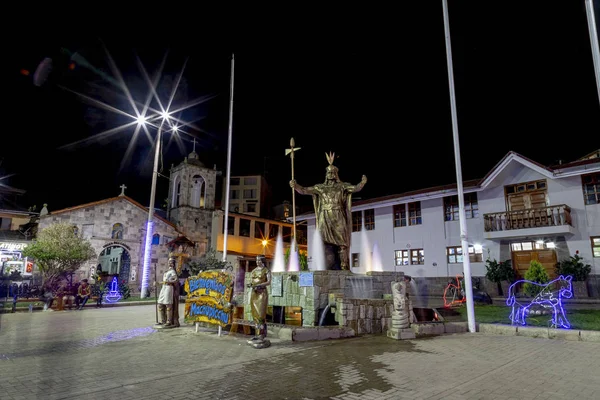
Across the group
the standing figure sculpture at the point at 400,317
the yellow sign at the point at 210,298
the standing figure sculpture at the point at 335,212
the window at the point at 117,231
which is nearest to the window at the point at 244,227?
the window at the point at 117,231

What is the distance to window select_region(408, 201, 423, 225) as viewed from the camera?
2627 centimetres

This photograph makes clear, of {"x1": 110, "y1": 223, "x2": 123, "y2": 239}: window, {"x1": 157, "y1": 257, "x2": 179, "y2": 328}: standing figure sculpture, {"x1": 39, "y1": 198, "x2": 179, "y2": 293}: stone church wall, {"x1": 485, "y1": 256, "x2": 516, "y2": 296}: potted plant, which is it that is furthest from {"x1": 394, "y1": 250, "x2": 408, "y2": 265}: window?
{"x1": 110, "y1": 223, "x2": 123, "y2": 239}: window

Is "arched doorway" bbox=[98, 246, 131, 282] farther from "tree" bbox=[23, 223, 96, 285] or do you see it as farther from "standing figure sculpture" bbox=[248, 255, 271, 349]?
"standing figure sculpture" bbox=[248, 255, 271, 349]

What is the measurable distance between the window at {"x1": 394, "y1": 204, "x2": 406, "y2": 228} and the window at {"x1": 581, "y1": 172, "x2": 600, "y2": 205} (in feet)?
34.9

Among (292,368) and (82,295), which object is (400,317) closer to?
(292,368)

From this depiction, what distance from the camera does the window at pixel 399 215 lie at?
27062mm

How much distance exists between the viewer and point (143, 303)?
851 inches

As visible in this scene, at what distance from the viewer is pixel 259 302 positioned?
28.7 feet

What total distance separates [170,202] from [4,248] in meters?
14.6

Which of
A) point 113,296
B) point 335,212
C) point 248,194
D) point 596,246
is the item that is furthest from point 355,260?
point 248,194

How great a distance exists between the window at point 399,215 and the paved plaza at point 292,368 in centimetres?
1750

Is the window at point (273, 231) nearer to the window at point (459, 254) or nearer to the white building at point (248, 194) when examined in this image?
the white building at point (248, 194)

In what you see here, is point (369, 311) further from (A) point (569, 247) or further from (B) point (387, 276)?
(A) point (569, 247)

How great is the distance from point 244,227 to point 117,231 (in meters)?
14.2
